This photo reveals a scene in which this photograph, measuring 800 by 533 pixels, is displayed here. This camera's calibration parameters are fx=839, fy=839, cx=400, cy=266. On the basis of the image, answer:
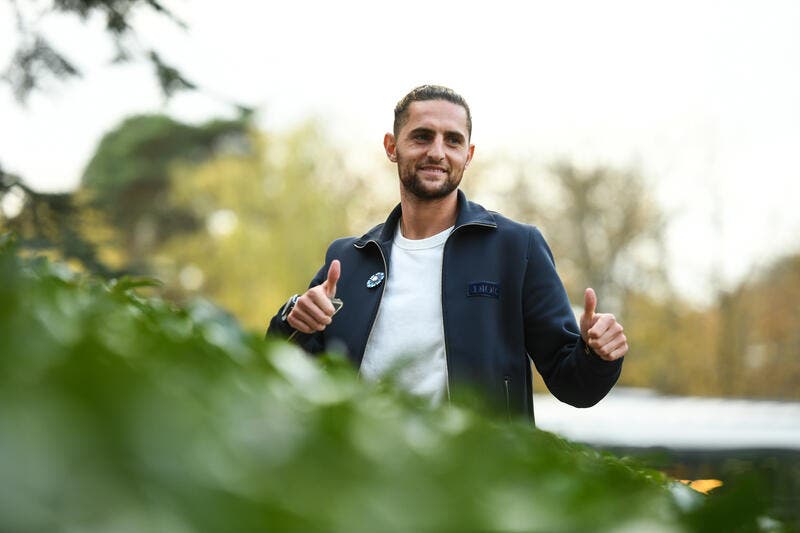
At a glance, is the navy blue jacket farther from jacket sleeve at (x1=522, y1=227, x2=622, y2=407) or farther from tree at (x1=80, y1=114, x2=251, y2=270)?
tree at (x1=80, y1=114, x2=251, y2=270)

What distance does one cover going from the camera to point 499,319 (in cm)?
295

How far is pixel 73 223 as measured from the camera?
28.1ft

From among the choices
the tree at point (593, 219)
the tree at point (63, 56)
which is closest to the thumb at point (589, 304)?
the tree at point (63, 56)

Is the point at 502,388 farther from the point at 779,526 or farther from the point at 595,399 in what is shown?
the point at 779,526

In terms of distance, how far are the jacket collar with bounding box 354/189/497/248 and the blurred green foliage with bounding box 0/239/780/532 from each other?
2498 mm

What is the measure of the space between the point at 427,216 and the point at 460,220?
0.21 m

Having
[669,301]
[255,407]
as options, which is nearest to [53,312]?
[255,407]

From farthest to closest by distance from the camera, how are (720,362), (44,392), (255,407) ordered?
(720,362) < (255,407) < (44,392)

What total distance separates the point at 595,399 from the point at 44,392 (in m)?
2.59

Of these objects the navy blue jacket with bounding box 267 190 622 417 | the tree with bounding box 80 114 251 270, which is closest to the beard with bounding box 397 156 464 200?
the navy blue jacket with bounding box 267 190 622 417

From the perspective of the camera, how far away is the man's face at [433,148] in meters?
3.24

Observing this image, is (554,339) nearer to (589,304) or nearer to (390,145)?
(589,304)

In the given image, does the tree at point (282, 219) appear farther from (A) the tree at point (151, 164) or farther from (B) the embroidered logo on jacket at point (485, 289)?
(B) the embroidered logo on jacket at point (485, 289)

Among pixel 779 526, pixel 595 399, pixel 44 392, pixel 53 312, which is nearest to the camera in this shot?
pixel 44 392
